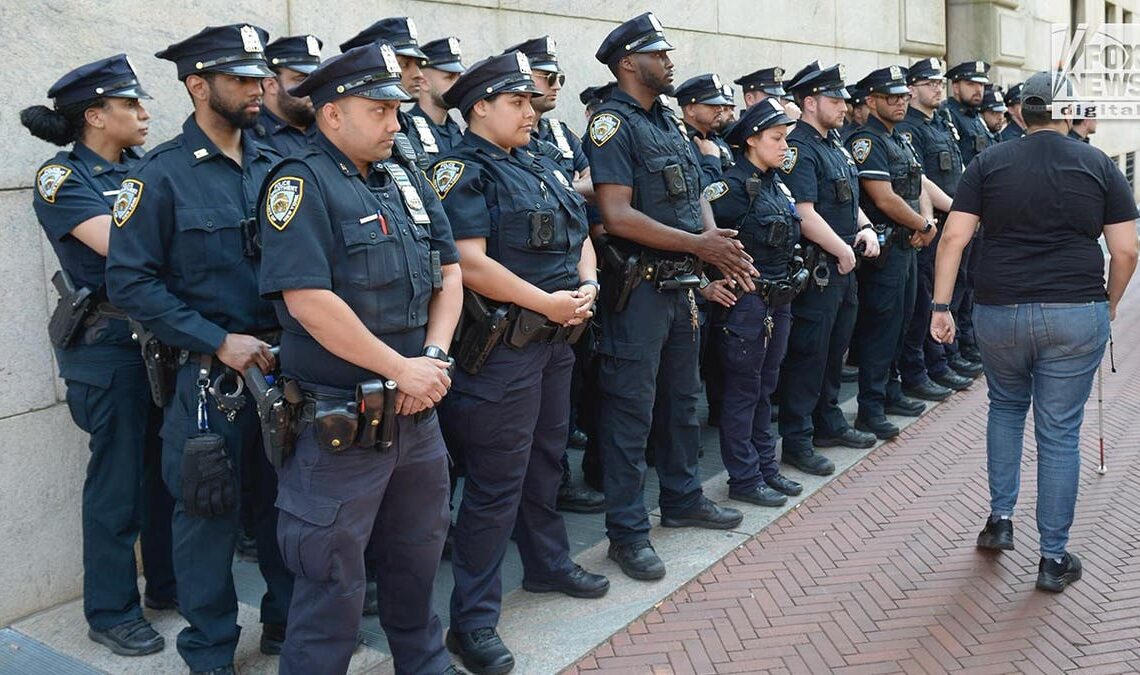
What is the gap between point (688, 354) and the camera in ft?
16.3

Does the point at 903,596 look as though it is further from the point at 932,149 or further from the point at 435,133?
the point at 932,149

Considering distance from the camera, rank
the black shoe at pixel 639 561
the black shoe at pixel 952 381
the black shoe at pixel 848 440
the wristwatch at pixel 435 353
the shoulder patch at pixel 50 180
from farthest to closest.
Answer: the black shoe at pixel 952 381
the black shoe at pixel 848 440
the black shoe at pixel 639 561
the shoulder patch at pixel 50 180
the wristwatch at pixel 435 353

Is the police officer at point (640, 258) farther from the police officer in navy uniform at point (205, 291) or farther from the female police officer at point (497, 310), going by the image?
the police officer in navy uniform at point (205, 291)

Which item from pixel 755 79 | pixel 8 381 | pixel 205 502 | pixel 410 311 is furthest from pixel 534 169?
pixel 755 79

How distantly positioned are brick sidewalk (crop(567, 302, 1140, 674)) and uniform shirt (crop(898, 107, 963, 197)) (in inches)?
108

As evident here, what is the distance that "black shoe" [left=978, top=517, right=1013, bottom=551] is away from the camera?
4.88 metres

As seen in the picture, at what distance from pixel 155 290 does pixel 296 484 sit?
903mm

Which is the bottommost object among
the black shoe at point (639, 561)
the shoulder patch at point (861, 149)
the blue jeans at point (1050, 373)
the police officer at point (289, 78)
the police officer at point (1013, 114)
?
the black shoe at point (639, 561)

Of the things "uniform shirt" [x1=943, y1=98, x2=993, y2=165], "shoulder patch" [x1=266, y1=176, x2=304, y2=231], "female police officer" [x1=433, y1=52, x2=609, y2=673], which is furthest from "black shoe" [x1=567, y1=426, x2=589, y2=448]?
"uniform shirt" [x1=943, y1=98, x2=993, y2=165]

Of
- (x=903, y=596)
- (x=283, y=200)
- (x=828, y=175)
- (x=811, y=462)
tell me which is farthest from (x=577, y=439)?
(x=283, y=200)

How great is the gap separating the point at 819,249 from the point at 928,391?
2.25m

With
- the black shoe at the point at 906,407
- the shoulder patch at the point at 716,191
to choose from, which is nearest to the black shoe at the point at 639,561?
the shoulder patch at the point at 716,191

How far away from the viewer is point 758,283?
5508 mm

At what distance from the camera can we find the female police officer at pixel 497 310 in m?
3.90
